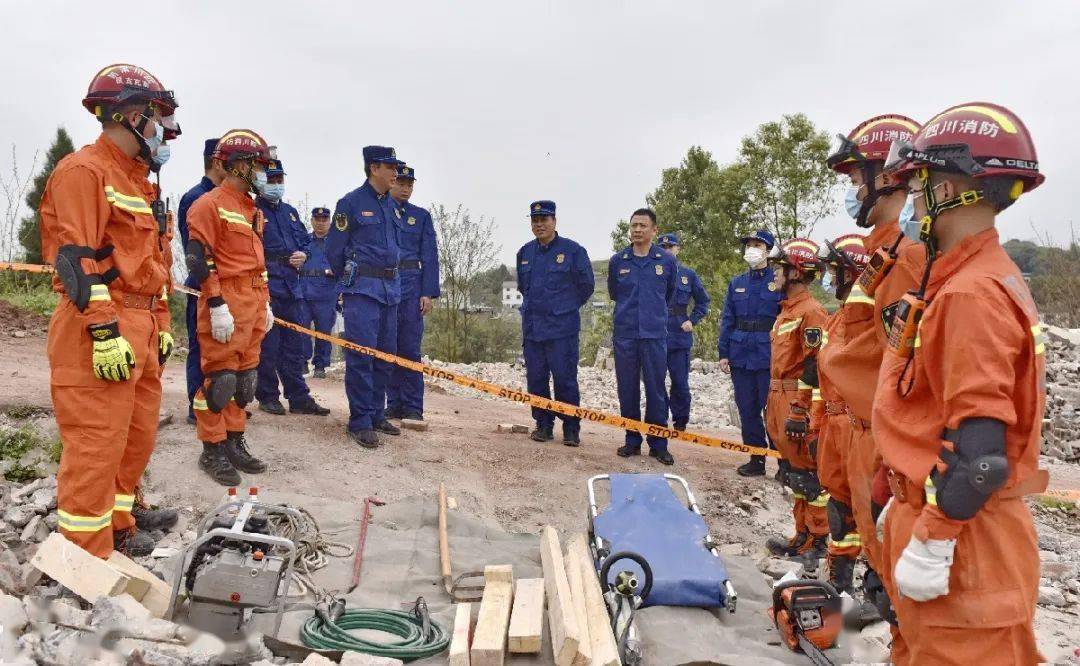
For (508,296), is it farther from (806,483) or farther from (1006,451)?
(1006,451)

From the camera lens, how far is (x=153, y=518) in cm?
473

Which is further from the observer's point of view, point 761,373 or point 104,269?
point 761,373

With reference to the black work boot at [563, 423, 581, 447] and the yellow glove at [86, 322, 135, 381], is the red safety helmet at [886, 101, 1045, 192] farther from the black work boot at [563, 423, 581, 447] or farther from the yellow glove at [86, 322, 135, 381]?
the black work boot at [563, 423, 581, 447]

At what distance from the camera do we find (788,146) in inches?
895

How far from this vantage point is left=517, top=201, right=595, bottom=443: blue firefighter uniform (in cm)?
780

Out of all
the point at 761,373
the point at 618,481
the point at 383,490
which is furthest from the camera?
the point at 761,373

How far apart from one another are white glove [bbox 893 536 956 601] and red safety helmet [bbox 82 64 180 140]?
4185 mm

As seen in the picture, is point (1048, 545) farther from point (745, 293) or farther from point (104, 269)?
point (104, 269)

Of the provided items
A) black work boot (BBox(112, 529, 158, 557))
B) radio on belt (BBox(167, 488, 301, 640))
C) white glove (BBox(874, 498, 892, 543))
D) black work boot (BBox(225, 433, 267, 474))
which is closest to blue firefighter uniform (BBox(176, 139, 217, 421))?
black work boot (BBox(225, 433, 267, 474))

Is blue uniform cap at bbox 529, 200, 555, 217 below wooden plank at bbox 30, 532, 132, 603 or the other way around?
the other way around

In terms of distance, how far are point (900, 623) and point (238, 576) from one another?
104 inches

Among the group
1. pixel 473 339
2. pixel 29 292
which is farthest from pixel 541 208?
pixel 473 339

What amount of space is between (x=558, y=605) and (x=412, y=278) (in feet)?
14.9


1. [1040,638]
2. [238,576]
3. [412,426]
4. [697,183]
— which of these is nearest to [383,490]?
[412,426]
